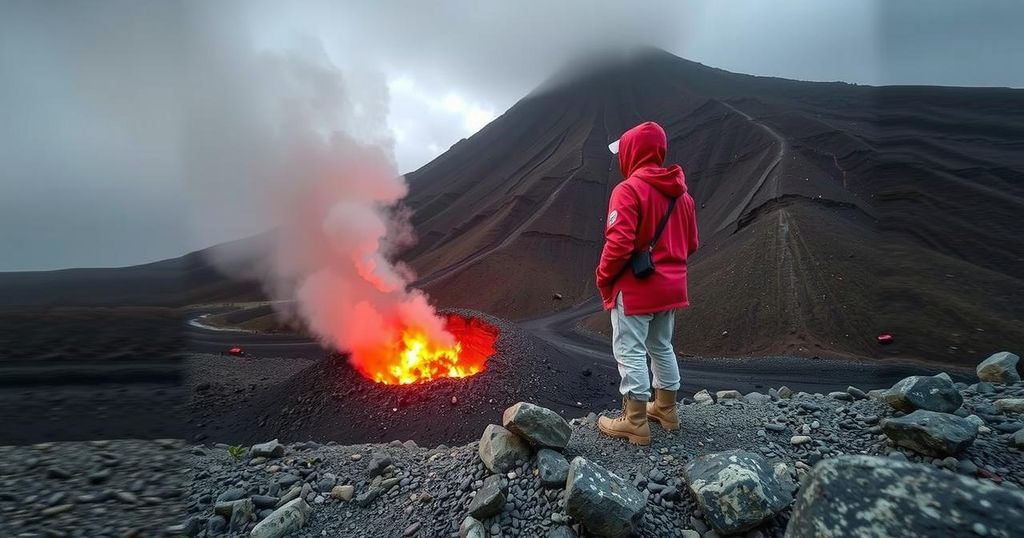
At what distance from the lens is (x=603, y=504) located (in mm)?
2602

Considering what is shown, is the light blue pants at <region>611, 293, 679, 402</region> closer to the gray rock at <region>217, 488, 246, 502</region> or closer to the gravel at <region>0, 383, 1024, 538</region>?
the gravel at <region>0, 383, 1024, 538</region>

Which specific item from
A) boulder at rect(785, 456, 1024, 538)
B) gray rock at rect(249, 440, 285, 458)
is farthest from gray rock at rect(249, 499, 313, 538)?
boulder at rect(785, 456, 1024, 538)

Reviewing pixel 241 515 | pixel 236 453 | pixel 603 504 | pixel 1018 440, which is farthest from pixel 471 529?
pixel 1018 440

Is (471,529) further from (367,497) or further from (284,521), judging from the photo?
(284,521)

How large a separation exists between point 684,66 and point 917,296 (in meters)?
74.6

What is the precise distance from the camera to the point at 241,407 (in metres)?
10.4

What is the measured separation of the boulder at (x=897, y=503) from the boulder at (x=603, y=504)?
3.13ft

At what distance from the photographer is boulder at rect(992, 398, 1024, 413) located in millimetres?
3668

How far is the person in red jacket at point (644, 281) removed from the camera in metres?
3.65

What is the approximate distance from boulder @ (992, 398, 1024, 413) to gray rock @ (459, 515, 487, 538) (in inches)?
180

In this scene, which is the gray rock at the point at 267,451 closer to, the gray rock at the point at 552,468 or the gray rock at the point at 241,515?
the gray rock at the point at 241,515

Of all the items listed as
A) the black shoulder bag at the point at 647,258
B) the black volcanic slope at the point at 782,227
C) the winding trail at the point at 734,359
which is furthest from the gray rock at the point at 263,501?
the black shoulder bag at the point at 647,258

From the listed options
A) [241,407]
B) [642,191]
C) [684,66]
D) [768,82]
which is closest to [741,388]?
[642,191]

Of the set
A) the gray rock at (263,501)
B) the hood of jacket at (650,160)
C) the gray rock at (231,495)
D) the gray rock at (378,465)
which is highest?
the hood of jacket at (650,160)
